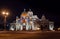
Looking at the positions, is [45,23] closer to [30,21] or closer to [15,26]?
[30,21]

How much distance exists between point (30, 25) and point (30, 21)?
104 inches

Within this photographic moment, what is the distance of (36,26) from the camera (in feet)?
317

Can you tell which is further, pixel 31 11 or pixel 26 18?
pixel 31 11

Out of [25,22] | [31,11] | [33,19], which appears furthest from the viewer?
[31,11]

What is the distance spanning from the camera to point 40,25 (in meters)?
95.8

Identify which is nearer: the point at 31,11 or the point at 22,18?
the point at 22,18

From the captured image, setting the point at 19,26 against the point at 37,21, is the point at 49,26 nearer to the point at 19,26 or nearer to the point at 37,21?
the point at 37,21

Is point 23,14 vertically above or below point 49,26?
above

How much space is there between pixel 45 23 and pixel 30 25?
28.7 ft

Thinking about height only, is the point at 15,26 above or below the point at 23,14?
below

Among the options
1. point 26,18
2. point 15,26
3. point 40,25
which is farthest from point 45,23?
point 15,26

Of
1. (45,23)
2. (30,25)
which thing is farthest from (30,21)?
(45,23)

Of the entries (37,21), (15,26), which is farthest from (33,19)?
(15,26)

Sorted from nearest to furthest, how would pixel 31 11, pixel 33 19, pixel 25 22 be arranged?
pixel 25 22, pixel 33 19, pixel 31 11
